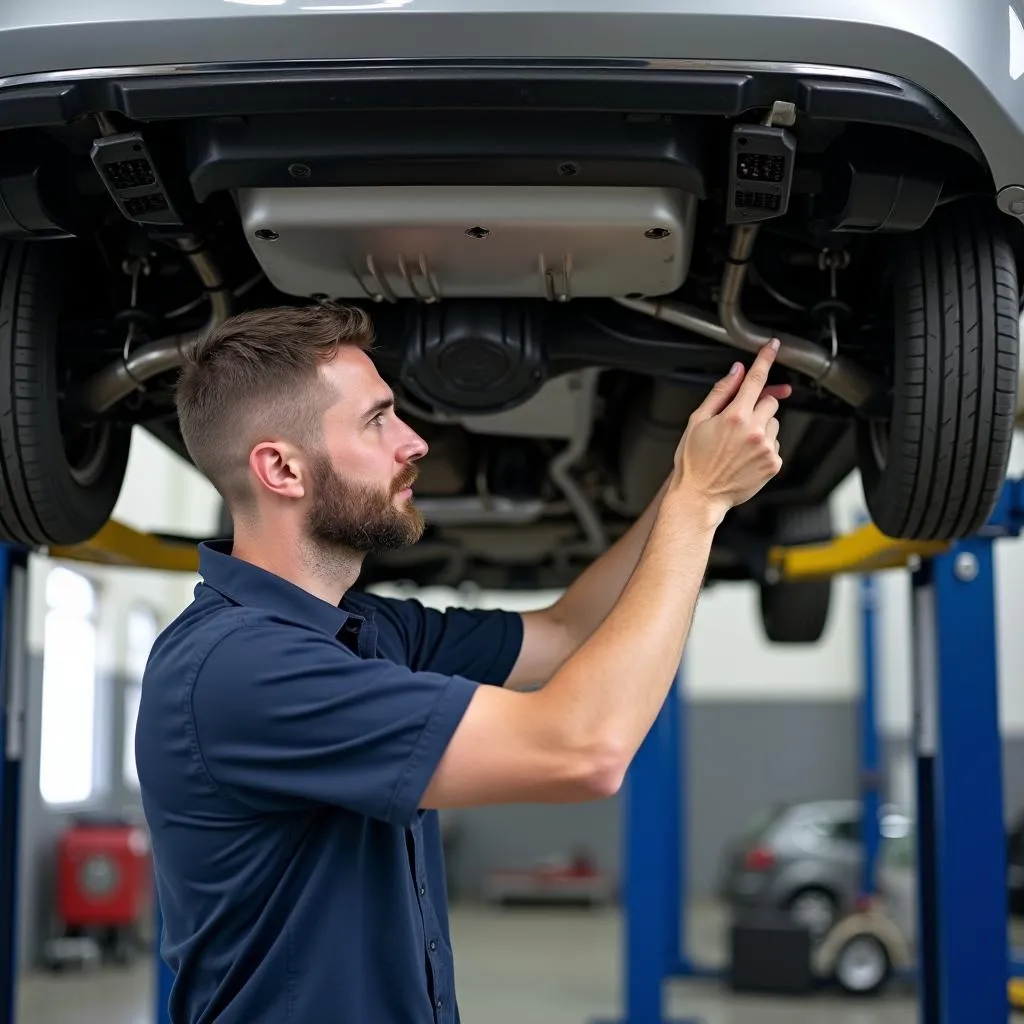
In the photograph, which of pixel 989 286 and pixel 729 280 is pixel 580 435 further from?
pixel 989 286

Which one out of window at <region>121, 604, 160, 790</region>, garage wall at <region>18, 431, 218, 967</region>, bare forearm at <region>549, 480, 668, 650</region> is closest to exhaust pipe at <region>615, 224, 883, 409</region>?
bare forearm at <region>549, 480, 668, 650</region>

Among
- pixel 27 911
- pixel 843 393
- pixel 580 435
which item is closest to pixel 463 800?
pixel 843 393

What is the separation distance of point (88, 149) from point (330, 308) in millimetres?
461

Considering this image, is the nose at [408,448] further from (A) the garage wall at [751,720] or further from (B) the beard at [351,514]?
(A) the garage wall at [751,720]

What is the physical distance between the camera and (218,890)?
Answer: 1.53 meters

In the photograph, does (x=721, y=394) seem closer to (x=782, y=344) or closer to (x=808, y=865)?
(x=782, y=344)

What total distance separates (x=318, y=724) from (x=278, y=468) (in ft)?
1.26

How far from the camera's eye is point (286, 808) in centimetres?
149

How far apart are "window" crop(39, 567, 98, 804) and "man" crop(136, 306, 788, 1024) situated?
28.1 feet

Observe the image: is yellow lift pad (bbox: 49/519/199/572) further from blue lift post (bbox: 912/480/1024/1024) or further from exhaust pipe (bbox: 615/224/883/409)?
blue lift post (bbox: 912/480/1024/1024)

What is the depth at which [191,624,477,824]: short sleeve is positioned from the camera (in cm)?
139

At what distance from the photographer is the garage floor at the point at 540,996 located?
7.18 metres

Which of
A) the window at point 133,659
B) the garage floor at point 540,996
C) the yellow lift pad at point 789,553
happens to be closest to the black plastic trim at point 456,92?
the yellow lift pad at point 789,553

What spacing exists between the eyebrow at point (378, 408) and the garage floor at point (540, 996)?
593 cm
